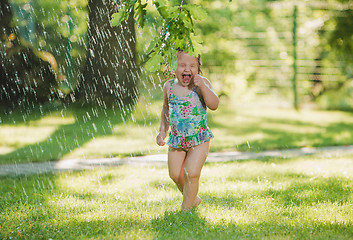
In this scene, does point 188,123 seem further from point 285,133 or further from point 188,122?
point 285,133

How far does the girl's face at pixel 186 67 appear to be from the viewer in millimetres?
4039

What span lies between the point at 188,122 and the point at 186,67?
19.4 inches

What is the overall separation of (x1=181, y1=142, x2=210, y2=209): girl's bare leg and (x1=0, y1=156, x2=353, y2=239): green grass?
0.13m

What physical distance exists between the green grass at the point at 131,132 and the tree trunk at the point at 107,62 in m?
0.50

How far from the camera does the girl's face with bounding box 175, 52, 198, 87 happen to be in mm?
4039

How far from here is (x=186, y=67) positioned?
406 centimetres

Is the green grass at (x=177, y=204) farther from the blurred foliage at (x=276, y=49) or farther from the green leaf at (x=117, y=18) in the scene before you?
the blurred foliage at (x=276, y=49)

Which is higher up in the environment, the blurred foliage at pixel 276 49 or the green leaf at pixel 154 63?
the green leaf at pixel 154 63

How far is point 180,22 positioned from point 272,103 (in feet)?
38.1

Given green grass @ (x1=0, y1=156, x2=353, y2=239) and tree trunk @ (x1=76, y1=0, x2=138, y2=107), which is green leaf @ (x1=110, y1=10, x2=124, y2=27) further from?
tree trunk @ (x1=76, y1=0, x2=138, y2=107)

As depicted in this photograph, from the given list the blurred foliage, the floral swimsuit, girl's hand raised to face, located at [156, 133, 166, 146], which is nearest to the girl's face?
the floral swimsuit

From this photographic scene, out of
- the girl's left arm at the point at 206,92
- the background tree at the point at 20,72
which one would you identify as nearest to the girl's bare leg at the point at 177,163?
the girl's left arm at the point at 206,92

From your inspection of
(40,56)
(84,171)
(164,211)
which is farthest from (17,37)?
(164,211)

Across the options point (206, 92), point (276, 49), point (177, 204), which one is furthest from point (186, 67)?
point (276, 49)
